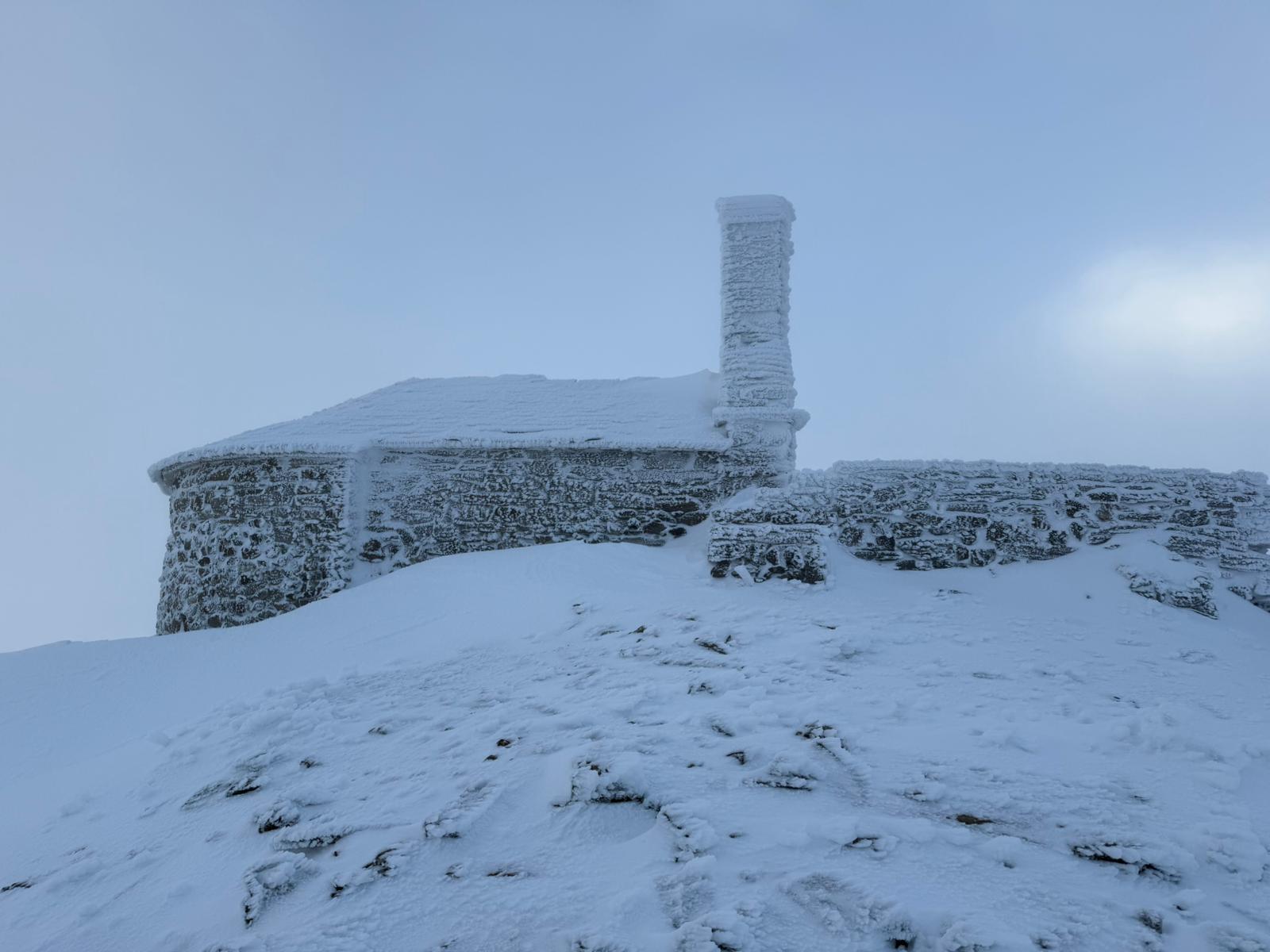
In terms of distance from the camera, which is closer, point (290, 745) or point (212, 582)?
point (290, 745)

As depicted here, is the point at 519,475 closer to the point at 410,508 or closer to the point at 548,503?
the point at 548,503

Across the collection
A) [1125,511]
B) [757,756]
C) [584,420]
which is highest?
[584,420]

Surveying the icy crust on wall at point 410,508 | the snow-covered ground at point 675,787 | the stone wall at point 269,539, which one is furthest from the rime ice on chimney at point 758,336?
the stone wall at point 269,539

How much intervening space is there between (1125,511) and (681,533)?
421 centimetres

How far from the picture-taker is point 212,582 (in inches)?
350

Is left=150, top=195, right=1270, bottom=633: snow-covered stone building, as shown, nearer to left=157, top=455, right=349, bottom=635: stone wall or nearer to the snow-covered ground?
left=157, top=455, right=349, bottom=635: stone wall

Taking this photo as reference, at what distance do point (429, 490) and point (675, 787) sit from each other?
6.57 metres

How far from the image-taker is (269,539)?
877 centimetres

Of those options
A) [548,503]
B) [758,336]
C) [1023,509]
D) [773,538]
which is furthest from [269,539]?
[1023,509]

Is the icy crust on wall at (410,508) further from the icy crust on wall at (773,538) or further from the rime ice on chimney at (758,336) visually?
the icy crust on wall at (773,538)

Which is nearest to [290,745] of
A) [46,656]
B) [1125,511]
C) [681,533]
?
[46,656]

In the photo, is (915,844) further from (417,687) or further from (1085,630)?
(1085,630)

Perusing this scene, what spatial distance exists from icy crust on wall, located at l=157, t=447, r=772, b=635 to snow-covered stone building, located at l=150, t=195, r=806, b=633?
13 mm

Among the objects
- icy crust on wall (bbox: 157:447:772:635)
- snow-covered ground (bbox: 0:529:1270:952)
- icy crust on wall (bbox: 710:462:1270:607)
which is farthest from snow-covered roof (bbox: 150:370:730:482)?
snow-covered ground (bbox: 0:529:1270:952)
